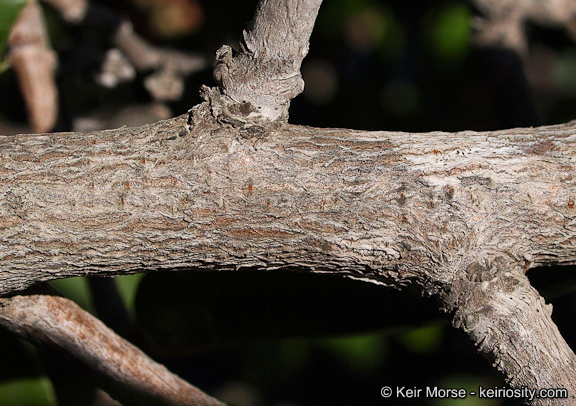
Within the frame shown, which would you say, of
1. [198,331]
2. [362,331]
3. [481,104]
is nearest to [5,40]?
[198,331]

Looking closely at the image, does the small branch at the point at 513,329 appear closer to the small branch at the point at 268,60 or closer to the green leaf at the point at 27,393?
the small branch at the point at 268,60

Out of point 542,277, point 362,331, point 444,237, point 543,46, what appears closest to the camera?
point 444,237

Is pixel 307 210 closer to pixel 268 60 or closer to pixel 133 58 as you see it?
pixel 268 60

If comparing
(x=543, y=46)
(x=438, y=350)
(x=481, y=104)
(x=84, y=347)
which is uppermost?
(x=543, y=46)

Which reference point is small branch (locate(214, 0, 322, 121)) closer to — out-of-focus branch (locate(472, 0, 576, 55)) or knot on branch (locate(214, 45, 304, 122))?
knot on branch (locate(214, 45, 304, 122))

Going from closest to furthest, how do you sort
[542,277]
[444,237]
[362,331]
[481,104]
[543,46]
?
[444,237]
[542,277]
[362,331]
[481,104]
[543,46]

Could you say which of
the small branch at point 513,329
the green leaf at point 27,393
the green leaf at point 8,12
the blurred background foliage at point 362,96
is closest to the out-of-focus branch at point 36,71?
the blurred background foliage at point 362,96

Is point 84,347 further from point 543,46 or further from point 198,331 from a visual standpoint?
point 543,46
